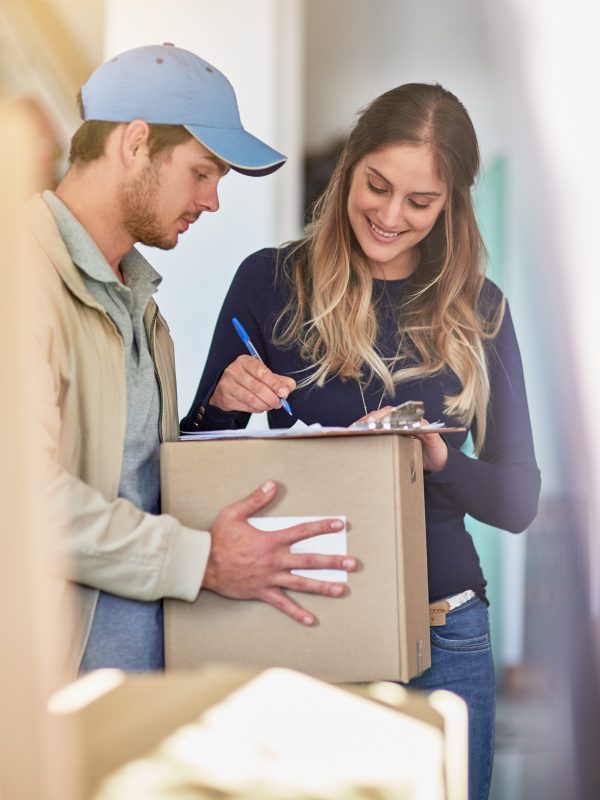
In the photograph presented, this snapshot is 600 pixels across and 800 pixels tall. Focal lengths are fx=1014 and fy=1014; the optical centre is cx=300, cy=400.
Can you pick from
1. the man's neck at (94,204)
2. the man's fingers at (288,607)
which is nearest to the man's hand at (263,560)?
the man's fingers at (288,607)

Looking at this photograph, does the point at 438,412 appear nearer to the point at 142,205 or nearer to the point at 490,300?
the point at 490,300

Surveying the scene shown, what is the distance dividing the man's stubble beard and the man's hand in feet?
1.39

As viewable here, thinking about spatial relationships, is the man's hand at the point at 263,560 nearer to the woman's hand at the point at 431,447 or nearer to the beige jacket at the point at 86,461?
the beige jacket at the point at 86,461

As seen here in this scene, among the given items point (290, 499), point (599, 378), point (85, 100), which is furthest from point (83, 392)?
point (599, 378)

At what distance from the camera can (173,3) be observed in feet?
6.17

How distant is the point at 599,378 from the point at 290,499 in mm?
884

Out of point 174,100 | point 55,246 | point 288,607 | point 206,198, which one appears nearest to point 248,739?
point 288,607

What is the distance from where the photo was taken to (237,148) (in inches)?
58.9

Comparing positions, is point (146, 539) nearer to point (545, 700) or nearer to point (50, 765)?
point (50, 765)

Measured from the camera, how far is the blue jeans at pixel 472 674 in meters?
1.63

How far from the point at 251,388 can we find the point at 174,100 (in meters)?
0.45

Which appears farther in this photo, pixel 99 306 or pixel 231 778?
pixel 99 306

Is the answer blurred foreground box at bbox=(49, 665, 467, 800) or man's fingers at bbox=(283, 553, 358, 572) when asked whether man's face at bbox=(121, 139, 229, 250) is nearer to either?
man's fingers at bbox=(283, 553, 358, 572)

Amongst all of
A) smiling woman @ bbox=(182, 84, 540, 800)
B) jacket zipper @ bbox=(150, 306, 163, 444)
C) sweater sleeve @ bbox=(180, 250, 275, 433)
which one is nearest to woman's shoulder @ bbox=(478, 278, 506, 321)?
smiling woman @ bbox=(182, 84, 540, 800)
